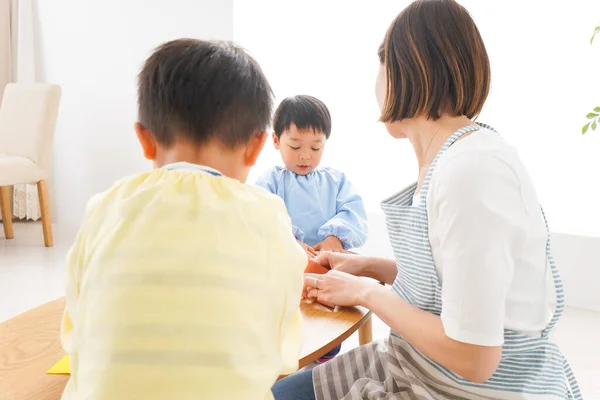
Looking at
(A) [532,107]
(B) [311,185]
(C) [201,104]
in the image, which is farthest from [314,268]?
(A) [532,107]

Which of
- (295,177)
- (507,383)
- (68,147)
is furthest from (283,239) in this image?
(68,147)

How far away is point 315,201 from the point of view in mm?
2176

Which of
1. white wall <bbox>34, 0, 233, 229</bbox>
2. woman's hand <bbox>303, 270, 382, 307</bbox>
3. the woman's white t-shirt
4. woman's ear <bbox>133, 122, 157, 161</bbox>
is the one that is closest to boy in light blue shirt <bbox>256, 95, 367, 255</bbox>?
woman's hand <bbox>303, 270, 382, 307</bbox>

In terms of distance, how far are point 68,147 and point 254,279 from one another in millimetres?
4866

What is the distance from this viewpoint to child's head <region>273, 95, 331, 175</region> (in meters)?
2.06

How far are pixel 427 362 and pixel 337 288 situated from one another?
26cm

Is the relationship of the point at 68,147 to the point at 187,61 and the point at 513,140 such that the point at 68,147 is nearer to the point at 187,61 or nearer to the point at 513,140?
the point at 513,140

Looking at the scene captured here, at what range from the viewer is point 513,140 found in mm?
3426

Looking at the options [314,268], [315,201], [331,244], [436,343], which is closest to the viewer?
[436,343]

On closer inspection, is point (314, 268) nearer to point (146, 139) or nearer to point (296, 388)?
point (296, 388)

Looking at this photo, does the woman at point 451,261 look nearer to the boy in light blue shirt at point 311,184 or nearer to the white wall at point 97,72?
the boy in light blue shirt at point 311,184

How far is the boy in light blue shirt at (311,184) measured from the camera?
6.74 feet

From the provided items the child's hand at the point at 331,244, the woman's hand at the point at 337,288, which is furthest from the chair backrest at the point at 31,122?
the woman's hand at the point at 337,288

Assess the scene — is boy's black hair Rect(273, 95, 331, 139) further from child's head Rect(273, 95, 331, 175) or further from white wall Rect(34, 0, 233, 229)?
white wall Rect(34, 0, 233, 229)
